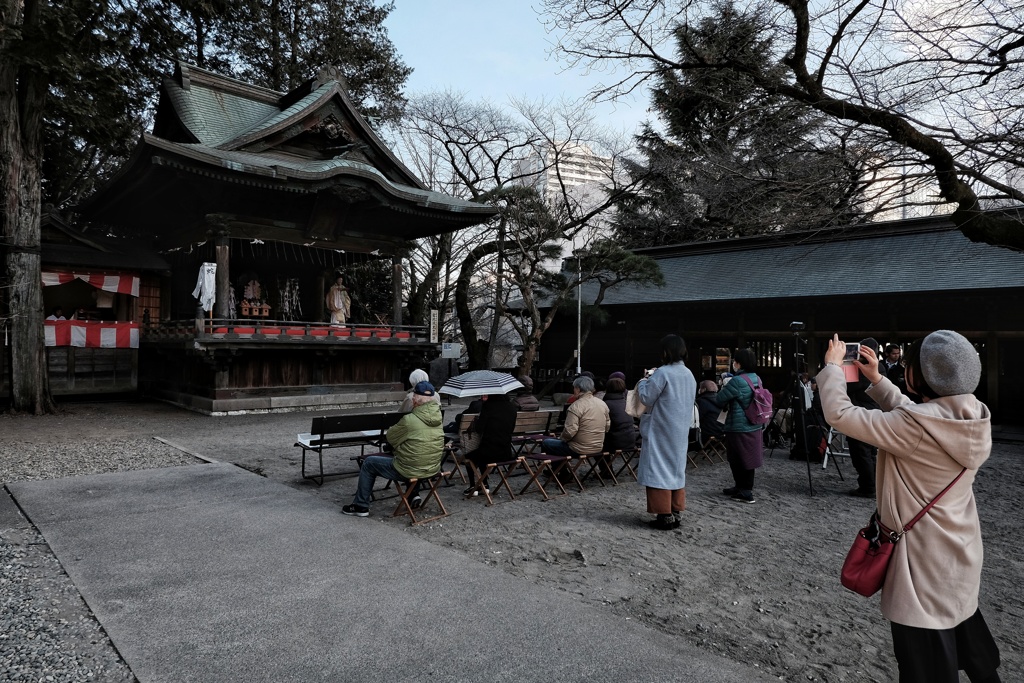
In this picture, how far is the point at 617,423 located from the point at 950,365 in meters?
5.19

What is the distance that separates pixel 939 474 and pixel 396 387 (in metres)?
16.5

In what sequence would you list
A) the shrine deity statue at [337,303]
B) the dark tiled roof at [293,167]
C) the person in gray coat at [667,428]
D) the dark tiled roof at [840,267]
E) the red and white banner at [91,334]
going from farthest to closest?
the shrine deity statue at [337,303]
the red and white banner at [91,334]
the dark tiled roof at [840,267]
the dark tiled roof at [293,167]
the person in gray coat at [667,428]

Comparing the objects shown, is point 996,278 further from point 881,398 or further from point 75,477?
point 75,477

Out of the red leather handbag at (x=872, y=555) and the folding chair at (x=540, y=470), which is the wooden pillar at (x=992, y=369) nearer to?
the folding chair at (x=540, y=470)

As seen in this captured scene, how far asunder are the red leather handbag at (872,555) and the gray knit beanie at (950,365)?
12.1 inches

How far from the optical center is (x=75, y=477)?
7.24 meters

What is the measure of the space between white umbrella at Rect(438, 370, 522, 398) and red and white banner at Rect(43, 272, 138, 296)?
535 inches

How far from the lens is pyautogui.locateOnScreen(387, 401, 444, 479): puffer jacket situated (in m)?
5.51

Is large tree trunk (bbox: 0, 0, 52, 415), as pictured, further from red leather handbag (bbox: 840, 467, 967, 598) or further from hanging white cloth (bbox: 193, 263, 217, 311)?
red leather handbag (bbox: 840, 467, 967, 598)

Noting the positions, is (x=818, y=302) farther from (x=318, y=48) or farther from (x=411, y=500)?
(x=318, y=48)

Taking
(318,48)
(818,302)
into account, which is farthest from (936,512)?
(318,48)

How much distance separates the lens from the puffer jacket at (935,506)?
2107 millimetres

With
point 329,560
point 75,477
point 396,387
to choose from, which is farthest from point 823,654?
point 396,387

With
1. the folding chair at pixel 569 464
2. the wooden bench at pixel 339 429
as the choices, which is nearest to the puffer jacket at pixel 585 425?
the folding chair at pixel 569 464
